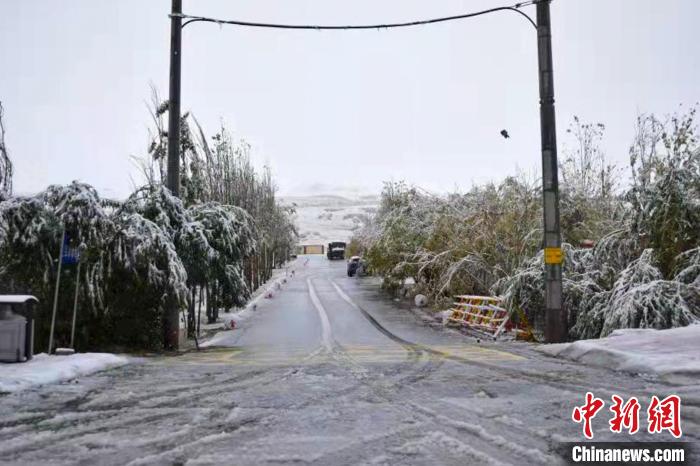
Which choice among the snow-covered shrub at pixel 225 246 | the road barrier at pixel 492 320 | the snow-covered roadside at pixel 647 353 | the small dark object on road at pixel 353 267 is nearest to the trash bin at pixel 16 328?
the snow-covered shrub at pixel 225 246

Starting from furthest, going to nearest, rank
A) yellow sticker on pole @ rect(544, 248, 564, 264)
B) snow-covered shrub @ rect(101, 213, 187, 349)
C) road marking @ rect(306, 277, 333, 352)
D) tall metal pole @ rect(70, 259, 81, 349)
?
road marking @ rect(306, 277, 333, 352), yellow sticker on pole @ rect(544, 248, 564, 264), snow-covered shrub @ rect(101, 213, 187, 349), tall metal pole @ rect(70, 259, 81, 349)

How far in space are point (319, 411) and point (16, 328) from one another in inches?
197

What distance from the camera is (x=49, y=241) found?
11969 mm

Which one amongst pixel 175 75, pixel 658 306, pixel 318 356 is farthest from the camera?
pixel 175 75

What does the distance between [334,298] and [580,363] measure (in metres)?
26.7

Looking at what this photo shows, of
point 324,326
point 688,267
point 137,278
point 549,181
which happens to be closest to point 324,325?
point 324,326

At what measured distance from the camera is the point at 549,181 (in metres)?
13.6

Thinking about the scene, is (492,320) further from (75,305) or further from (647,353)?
(75,305)

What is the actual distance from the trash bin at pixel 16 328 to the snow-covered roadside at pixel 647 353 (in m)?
8.35

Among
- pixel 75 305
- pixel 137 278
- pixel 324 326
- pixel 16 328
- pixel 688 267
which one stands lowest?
Answer: pixel 324 326

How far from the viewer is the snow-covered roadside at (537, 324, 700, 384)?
8.30 metres

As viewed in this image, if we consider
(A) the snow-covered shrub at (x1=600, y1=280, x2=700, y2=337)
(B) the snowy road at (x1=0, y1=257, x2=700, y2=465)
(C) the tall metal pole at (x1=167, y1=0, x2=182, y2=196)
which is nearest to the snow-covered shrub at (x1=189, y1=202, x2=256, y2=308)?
(C) the tall metal pole at (x1=167, y1=0, x2=182, y2=196)

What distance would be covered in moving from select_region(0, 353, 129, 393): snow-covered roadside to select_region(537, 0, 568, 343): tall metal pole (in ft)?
27.5

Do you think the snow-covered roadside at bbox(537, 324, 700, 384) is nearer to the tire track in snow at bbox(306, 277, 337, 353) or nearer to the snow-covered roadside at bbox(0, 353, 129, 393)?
the tire track in snow at bbox(306, 277, 337, 353)
